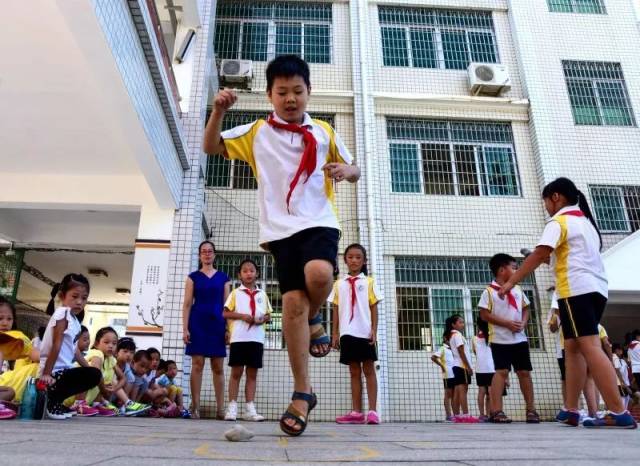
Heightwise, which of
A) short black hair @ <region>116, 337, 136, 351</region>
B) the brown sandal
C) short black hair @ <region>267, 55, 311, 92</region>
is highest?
short black hair @ <region>267, 55, 311, 92</region>

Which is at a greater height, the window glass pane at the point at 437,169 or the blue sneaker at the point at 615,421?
the window glass pane at the point at 437,169

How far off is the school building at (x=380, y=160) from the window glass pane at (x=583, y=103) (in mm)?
30

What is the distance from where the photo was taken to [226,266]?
28.5 ft

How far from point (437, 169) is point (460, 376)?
170 inches

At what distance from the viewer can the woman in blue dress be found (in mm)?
4590

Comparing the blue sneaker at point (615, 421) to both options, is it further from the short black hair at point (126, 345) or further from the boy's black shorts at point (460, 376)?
the short black hair at point (126, 345)

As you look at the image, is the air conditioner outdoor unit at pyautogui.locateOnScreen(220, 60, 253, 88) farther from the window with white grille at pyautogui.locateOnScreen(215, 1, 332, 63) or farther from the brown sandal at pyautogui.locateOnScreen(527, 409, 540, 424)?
the brown sandal at pyautogui.locateOnScreen(527, 409, 540, 424)

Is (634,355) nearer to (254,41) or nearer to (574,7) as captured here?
(574,7)

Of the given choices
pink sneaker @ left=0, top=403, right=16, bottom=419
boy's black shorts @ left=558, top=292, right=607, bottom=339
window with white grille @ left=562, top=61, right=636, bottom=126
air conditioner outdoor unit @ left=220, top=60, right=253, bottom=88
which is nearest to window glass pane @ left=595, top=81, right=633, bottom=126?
window with white grille @ left=562, top=61, right=636, bottom=126

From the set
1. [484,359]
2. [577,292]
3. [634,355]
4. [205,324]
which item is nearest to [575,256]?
[577,292]

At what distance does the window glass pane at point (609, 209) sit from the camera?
941 cm

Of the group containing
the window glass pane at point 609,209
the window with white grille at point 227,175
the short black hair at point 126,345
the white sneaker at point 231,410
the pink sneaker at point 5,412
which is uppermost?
the window with white grille at point 227,175

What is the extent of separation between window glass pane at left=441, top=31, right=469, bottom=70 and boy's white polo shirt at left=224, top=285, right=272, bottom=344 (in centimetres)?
768

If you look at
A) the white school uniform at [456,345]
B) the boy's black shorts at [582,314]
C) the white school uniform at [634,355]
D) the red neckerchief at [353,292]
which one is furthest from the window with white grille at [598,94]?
the boy's black shorts at [582,314]
